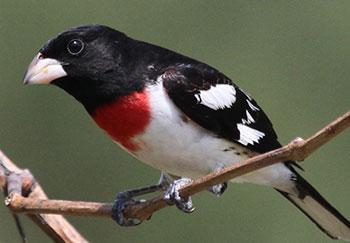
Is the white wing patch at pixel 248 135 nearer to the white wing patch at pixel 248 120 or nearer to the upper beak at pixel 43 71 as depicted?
the white wing patch at pixel 248 120

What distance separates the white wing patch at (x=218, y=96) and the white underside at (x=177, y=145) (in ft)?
0.28

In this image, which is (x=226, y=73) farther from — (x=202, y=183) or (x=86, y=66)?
(x=202, y=183)

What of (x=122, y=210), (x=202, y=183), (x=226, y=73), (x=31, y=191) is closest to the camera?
(x=202, y=183)

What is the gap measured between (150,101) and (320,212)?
0.60 m

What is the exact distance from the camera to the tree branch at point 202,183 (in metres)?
1.95

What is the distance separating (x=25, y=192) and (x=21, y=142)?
330 centimetres

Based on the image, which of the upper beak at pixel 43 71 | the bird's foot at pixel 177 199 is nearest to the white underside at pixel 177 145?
the bird's foot at pixel 177 199

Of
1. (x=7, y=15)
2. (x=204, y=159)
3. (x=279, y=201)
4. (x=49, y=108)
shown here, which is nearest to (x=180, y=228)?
(x=279, y=201)

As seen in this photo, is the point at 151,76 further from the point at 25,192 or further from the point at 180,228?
the point at 180,228

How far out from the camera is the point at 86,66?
276 cm

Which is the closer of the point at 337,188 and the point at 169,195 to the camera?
the point at 169,195

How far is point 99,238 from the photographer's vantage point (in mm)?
5352

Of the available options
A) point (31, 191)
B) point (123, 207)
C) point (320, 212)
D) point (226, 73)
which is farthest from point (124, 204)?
point (226, 73)

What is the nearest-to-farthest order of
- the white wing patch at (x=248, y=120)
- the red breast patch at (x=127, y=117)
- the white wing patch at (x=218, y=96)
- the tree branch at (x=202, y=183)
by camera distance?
the tree branch at (x=202, y=183)
the red breast patch at (x=127, y=117)
the white wing patch at (x=218, y=96)
the white wing patch at (x=248, y=120)
